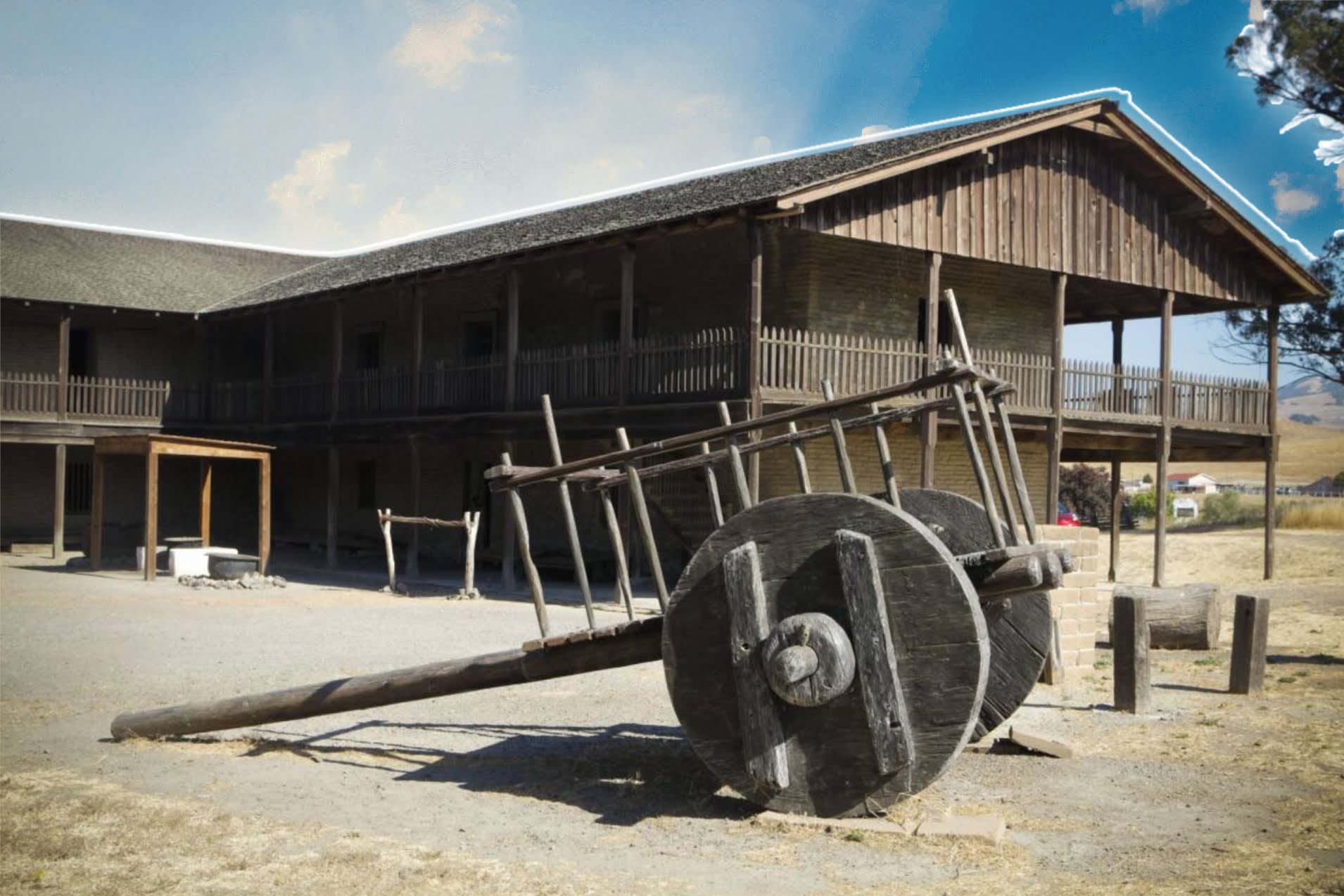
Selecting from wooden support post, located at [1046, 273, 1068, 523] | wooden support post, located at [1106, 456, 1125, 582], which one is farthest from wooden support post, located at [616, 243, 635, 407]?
wooden support post, located at [1106, 456, 1125, 582]

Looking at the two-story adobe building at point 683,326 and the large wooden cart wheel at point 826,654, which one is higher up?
the two-story adobe building at point 683,326

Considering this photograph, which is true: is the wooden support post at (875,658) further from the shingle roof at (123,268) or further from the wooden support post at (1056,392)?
the shingle roof at (123,268)

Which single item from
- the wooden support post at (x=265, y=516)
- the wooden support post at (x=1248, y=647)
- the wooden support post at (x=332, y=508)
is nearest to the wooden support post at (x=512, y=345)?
the wooden support post at (x=265, y=516)

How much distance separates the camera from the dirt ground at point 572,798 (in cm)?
531

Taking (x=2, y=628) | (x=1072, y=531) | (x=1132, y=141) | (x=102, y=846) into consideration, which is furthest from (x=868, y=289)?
(x=102, y=846)

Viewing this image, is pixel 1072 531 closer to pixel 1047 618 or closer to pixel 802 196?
pixel 1047 618

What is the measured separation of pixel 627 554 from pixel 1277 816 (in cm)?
1498

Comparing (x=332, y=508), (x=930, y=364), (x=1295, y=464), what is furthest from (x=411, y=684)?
(x=1295, y=464)

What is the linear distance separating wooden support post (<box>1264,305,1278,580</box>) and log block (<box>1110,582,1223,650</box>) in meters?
10.3

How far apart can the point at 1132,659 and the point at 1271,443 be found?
15851 mm

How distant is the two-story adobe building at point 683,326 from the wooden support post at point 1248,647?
247 inches

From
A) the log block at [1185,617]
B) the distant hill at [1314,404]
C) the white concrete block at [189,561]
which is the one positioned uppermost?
the distant hill at [1314,404]

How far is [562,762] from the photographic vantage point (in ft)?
25.1

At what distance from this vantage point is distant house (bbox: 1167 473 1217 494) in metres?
72.8
